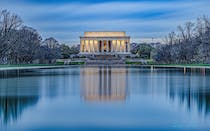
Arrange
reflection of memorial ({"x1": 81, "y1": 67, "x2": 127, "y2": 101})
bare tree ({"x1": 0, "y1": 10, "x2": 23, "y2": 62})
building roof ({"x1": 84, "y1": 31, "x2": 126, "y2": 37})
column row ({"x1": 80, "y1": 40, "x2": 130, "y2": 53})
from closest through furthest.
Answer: reflection of memorial ({"x1": 81, "y1": 67, "x2": 127, "y2": 101}), bare tree ({"x1": 0, "y1": 10, "x2": 23, "y2": 62}), building roof ({"x1": 84, "y1": 31, "x2": 126, "y2": 37}), column row ({"x1": 80, "y1": 40, "x2": 130, "y2": 53})

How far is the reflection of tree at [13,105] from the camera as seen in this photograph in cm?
1003

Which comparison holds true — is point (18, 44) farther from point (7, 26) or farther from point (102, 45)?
point (102, 45)

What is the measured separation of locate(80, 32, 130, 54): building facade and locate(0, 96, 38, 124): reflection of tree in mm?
103097

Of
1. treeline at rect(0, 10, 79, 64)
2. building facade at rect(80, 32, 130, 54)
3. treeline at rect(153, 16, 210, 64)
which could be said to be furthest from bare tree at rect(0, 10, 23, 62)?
building facade at rect(80, 32, 130, 54)

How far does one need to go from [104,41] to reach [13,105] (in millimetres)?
108952

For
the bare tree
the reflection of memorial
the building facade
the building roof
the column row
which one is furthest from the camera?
the column row

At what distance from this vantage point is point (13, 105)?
12172mm

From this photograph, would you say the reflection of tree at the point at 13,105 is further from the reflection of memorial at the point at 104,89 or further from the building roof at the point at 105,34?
the building roof at the point at 105,34

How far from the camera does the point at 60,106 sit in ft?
39.6

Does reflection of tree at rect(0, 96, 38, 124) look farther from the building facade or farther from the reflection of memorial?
the building facade

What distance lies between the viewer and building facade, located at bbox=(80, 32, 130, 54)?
118 m

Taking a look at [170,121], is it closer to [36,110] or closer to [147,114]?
[147,114]

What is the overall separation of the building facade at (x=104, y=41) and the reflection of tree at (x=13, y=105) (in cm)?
10310

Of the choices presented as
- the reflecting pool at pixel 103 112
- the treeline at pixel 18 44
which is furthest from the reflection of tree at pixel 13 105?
the treeline at pixel 18 44
